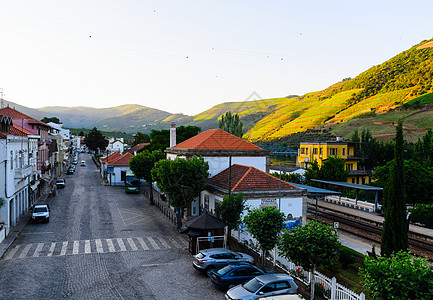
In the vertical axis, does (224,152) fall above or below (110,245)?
above

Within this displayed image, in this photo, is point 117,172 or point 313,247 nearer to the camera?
point 313,247

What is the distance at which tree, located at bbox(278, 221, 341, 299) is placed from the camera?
589 inches

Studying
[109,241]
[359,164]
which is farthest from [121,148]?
[109,241]

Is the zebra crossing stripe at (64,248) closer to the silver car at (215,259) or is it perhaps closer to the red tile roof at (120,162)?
the silver car at (215,259)

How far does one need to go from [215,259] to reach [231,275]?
248 cm

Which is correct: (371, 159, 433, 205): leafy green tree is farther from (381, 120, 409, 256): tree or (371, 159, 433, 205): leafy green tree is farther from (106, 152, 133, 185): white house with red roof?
(106, 152, 133, 185): white house with red roof

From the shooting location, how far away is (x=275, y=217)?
19.0 m

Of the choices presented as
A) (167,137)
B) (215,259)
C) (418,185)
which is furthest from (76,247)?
(167,137)

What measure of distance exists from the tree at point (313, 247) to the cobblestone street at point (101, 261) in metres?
4.50

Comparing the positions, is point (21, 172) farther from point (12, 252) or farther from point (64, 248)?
point (64, 248)

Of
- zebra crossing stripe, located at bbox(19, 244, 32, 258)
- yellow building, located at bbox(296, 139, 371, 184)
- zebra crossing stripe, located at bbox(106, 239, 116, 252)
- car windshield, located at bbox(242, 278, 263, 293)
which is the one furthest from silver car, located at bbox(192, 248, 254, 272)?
yellow building, located at bbox(296, 139, 371, 184)

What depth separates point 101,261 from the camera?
2138 cm

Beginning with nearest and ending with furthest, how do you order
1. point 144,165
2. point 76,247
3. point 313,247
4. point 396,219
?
1. point 313,247
2. point 396,219
3. point 76,247
4. point 144,165

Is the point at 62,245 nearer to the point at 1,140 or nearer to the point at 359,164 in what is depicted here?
the point at 1,140
